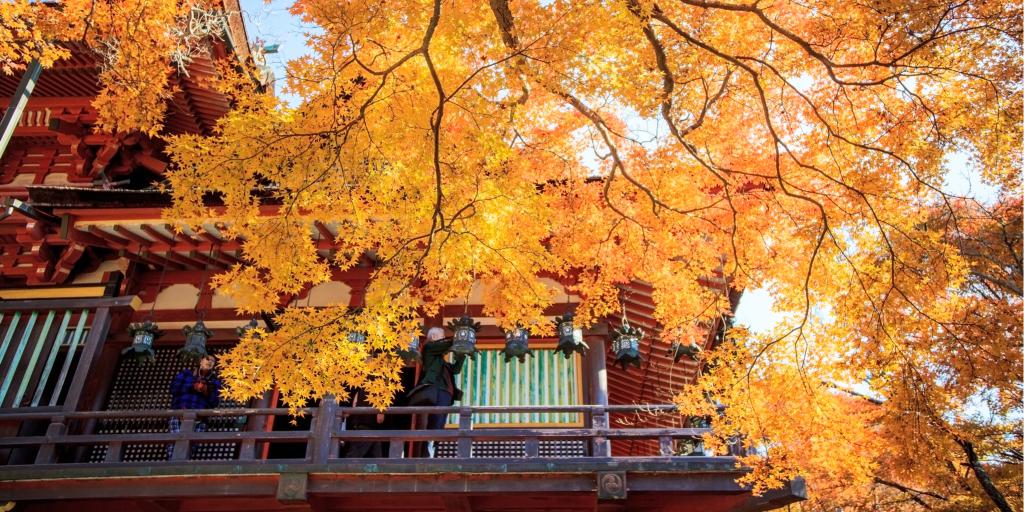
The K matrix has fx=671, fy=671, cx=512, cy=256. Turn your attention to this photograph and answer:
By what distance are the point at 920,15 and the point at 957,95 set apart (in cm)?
101

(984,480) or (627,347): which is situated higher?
(627,347)

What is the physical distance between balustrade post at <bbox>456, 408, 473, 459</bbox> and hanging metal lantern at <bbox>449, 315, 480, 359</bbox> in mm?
790

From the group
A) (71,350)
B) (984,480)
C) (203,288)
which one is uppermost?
(203,288)

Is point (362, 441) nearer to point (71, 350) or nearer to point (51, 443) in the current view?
point (51, 443)

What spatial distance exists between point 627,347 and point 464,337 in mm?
2034

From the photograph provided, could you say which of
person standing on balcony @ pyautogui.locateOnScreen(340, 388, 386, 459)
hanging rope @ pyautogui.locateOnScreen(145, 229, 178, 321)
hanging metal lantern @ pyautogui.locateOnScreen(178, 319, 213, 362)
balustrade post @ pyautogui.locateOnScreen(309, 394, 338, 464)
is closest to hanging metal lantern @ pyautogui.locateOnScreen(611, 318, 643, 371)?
person standing on balcony @ pyautogui.locateOnScreen(340, 388, 386, 459)

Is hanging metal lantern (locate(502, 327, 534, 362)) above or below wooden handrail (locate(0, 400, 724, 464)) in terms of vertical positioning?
above

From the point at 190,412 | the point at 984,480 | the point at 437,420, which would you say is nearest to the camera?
the point at 190,412

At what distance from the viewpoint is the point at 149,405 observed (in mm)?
9695

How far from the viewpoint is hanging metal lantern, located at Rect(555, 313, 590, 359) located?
8320 millimetres

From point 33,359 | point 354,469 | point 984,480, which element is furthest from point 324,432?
point 984,480

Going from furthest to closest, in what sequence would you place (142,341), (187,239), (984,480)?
(984,480) < (187,239) < (142,341)

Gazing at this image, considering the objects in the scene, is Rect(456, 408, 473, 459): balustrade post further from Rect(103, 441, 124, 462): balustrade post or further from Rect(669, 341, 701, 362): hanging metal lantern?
Rect(103, 441, 124, 462): balustrade post

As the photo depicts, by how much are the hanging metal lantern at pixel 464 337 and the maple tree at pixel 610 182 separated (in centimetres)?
49
